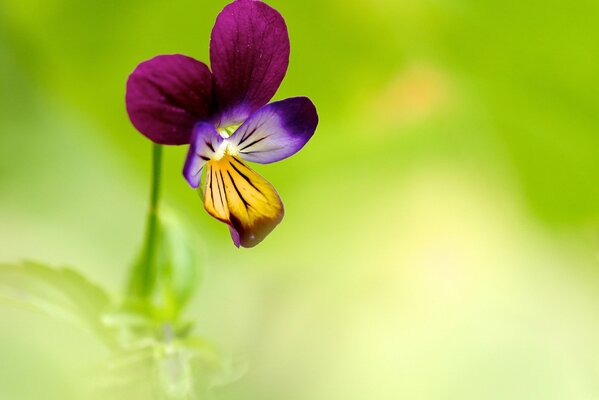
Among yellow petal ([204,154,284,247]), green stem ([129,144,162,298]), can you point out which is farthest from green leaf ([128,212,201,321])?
yellow petal ([204,154,284,247])

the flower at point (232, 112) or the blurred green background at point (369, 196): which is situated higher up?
the blurred green background at point (369, 196)

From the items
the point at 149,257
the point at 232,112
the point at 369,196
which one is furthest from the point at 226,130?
the point at 369,196

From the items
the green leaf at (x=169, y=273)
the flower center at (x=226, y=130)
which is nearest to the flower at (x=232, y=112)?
the flower center at (x=226, y=130)

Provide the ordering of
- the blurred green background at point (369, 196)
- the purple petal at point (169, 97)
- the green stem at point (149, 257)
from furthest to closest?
1. the blurred green background at point (369, 196)
2. the green stem at point (149, 257)
3. the purple petal at point (169, 97)

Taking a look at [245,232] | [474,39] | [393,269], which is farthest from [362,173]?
[245,232]

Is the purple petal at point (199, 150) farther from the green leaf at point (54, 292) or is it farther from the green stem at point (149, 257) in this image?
the green leaf at point (54, 292)

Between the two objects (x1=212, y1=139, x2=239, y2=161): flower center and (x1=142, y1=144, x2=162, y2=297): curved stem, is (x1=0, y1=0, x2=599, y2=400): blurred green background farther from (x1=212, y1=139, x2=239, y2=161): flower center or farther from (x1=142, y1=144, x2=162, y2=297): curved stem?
(x1=212, y1=139, x2=239, y2=161): flower center

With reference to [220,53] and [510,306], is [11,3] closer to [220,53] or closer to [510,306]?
[220,53]

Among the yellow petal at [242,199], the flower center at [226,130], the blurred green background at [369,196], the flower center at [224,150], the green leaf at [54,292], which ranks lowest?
the yellow petal at [242,199]
